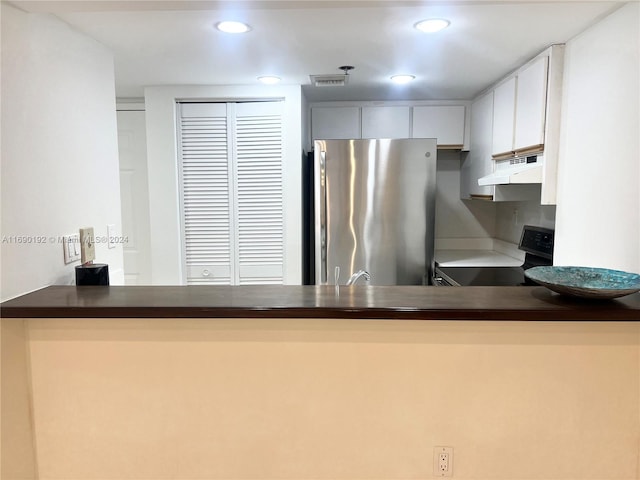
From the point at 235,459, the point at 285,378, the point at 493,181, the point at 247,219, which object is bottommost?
the point at 235,459

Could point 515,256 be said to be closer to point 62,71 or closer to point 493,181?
point 493,181

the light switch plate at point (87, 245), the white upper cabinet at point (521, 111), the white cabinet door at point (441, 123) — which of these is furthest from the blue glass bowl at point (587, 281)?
the white cabinet door at point (441, 123)

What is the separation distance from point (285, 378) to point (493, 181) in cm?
166

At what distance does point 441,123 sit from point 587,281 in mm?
2104

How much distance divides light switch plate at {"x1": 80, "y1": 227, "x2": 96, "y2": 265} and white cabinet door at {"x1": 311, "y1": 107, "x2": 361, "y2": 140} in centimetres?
192

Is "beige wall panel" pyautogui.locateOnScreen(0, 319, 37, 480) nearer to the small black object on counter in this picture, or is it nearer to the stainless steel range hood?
the small black object on counter

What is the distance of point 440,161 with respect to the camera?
355 cm

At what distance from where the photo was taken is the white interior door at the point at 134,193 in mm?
3041

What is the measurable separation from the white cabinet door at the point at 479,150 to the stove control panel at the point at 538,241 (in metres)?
0.35

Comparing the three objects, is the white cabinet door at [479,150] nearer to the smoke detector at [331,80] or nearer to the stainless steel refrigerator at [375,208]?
the stainless steel refrigerator at [375,208]

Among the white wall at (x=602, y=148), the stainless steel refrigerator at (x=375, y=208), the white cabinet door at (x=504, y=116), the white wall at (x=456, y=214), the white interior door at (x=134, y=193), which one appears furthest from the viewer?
the white wall at (x=456, y=214)

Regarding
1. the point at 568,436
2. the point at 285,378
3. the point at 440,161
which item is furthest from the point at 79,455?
the point at 440,161

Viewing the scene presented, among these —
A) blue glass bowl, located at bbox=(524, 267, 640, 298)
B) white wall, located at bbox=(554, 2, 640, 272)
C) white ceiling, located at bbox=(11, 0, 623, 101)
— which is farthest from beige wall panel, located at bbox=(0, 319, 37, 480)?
white wall, located at bbox=(554, 2, 640, 272)

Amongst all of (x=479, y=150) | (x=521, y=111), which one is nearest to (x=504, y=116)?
(x=521, y=111)
